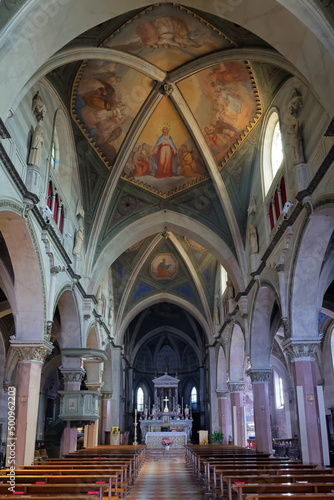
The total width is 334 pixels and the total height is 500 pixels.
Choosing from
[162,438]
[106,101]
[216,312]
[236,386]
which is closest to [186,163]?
[106,101]

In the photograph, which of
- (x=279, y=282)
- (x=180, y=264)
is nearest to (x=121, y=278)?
(x=180, y=264)

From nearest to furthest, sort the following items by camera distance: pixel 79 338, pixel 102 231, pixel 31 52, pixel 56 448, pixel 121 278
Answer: pixel 31 52 < pixel 79 338 < pixel 102 231 < pixel 56 448 < pixel 121 278

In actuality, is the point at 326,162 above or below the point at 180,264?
below

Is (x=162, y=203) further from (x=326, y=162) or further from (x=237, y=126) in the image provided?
(x=326, y=162)

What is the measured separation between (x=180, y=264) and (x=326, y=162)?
2038cm

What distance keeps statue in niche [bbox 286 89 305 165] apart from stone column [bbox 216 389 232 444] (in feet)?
65.8

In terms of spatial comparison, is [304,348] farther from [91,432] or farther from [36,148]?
[91,432]

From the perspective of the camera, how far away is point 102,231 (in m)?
22.3

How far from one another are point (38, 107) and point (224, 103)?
729 centimetres

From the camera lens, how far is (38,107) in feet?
47.0

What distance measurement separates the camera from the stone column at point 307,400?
1348 cm

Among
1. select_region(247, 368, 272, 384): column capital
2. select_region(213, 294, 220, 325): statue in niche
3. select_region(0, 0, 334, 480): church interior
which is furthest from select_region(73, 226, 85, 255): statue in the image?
select_region(213, 294, 220, 325): statue in niche

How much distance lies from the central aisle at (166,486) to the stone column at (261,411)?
321cm

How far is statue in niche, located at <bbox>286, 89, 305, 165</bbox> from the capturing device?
45.5ft
